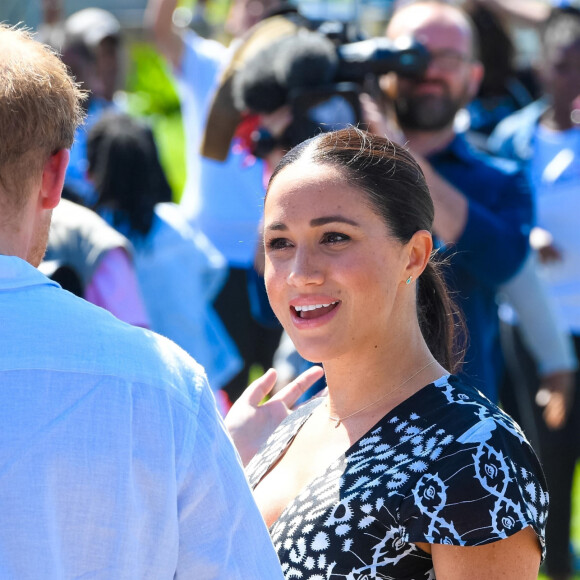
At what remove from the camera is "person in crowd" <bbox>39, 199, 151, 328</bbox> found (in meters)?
3.16

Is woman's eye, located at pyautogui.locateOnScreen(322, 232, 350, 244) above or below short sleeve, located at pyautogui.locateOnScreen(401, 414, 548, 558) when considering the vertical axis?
above

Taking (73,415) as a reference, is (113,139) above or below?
below

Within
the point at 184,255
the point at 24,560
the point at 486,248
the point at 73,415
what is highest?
the point at 73,415

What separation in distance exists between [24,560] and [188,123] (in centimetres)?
408

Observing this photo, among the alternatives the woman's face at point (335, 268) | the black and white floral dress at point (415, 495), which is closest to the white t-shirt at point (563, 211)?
the woman's face at point (335, 268)

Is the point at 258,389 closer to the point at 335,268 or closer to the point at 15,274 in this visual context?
the point at 335,268

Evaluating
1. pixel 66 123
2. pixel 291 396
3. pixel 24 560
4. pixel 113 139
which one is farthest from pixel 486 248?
pixel 24 560

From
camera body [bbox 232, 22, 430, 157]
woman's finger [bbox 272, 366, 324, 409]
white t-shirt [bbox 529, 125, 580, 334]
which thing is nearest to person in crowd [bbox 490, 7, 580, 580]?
white t-shirt [bbox 529, 125, 580, 334]

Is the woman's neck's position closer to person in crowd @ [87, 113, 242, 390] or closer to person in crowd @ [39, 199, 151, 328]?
person in crowd @ [39, 199, 151, 328]

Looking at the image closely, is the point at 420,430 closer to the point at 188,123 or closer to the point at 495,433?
the point at 495,433

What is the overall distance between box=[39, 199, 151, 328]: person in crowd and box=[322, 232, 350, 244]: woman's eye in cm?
136

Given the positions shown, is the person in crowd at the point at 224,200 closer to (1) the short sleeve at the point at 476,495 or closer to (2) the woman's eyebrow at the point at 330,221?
(2) the woman's eyebrow at the point at 330,221

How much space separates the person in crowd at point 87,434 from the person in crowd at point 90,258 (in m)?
1.72

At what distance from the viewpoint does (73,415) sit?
1.31 metres
